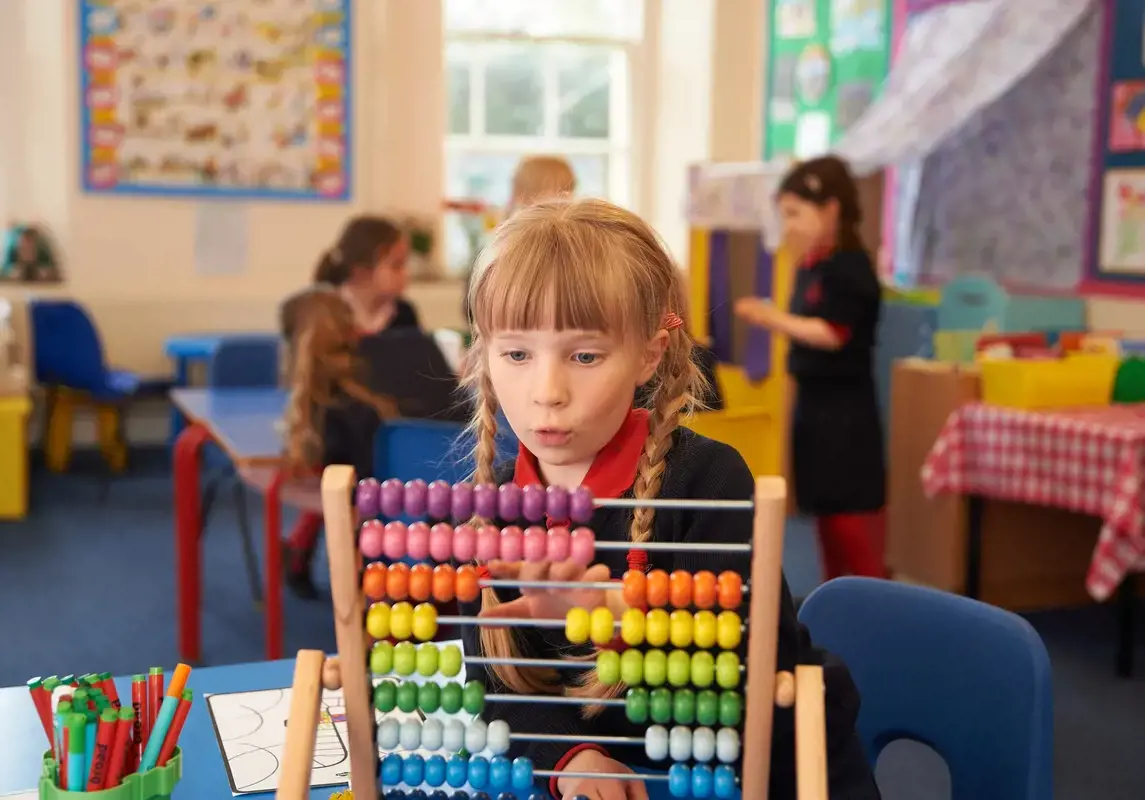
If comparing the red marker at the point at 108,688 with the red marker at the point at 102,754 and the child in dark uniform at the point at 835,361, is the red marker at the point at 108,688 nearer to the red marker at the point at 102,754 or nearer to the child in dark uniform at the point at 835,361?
the red marker at the point at 102,754

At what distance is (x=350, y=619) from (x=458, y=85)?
284 inches

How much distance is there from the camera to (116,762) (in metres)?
1.06

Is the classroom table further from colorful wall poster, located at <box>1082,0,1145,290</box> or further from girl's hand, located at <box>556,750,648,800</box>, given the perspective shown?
colorful wall poster, located at <box>1082,0,1145,290</box>

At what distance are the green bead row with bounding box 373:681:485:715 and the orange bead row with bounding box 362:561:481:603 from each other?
0.08 m

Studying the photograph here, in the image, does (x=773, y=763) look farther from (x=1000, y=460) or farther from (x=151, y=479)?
(x=151, y=479)

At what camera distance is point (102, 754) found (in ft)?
3.47

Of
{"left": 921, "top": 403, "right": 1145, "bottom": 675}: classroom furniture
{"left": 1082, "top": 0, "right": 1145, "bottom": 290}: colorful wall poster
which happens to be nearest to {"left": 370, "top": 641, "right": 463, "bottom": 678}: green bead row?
{"left": 921, "top": 403, "right": 1145, "bottom": 675}: classroom furniture

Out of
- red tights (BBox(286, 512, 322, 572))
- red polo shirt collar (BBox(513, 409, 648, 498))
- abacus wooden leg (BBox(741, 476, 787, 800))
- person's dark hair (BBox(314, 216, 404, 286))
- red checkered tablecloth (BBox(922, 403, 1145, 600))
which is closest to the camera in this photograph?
abacus wooden leg (BBox(741, 476, 787, 800))

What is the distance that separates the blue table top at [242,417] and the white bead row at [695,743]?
237 centimetres

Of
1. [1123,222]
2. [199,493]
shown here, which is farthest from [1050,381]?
[199,493]

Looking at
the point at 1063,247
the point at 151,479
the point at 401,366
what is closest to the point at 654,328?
the point at 401,366

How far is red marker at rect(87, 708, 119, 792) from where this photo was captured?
3.45 feet

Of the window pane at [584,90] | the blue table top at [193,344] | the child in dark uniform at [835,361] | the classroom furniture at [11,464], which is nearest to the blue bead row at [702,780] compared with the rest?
the child in dark uniform at [835,361]

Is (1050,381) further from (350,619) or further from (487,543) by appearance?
(350,619)
